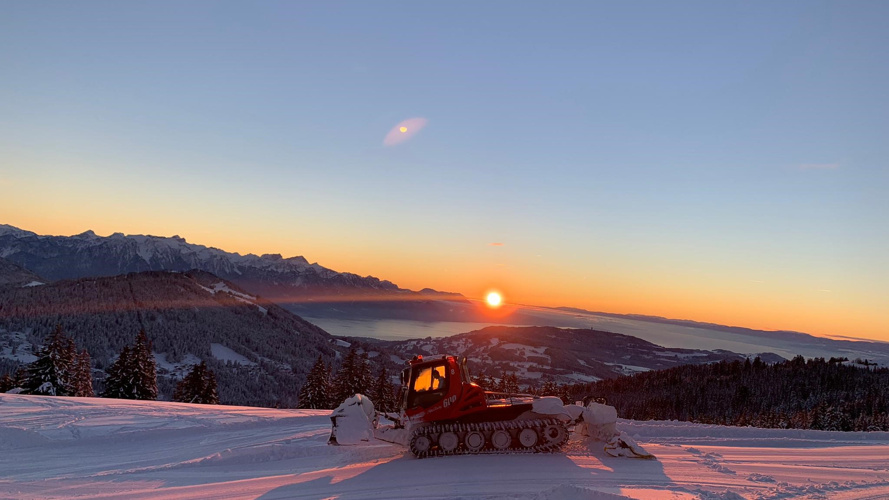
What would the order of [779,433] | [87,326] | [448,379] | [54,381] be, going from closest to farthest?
[448,379] < [779,433] < [54,381] < [87,326]

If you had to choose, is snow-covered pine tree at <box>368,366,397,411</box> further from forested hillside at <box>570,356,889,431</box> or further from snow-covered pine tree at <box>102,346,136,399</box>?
forested hillside at <box>570,356,889,431</box>

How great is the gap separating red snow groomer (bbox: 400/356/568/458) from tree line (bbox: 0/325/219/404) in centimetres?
3157

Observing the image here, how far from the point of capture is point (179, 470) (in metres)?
10.4

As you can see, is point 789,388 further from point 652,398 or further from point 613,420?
point 613,420

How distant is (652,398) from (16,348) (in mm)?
155637

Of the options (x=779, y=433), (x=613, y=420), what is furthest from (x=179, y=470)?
(x=779, y=433)

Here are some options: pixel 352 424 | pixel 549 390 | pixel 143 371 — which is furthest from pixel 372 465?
pixel 549 390

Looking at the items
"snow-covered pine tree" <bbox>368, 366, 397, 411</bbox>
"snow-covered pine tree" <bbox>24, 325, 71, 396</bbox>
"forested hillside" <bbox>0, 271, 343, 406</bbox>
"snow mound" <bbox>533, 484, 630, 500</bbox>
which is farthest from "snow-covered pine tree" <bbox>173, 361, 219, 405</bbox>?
"forested hillside" <bbox>0, 271, 343, 406</bbox>

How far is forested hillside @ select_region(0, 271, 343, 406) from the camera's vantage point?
5187 inches

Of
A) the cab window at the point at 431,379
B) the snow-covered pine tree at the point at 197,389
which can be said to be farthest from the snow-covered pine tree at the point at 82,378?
the cab window at the point at 431,379

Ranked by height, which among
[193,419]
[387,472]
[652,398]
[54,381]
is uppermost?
[387,472]

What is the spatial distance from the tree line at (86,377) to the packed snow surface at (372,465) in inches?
879

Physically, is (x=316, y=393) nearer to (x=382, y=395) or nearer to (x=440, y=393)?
(x=382, y=395)

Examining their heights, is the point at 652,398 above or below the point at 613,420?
below
